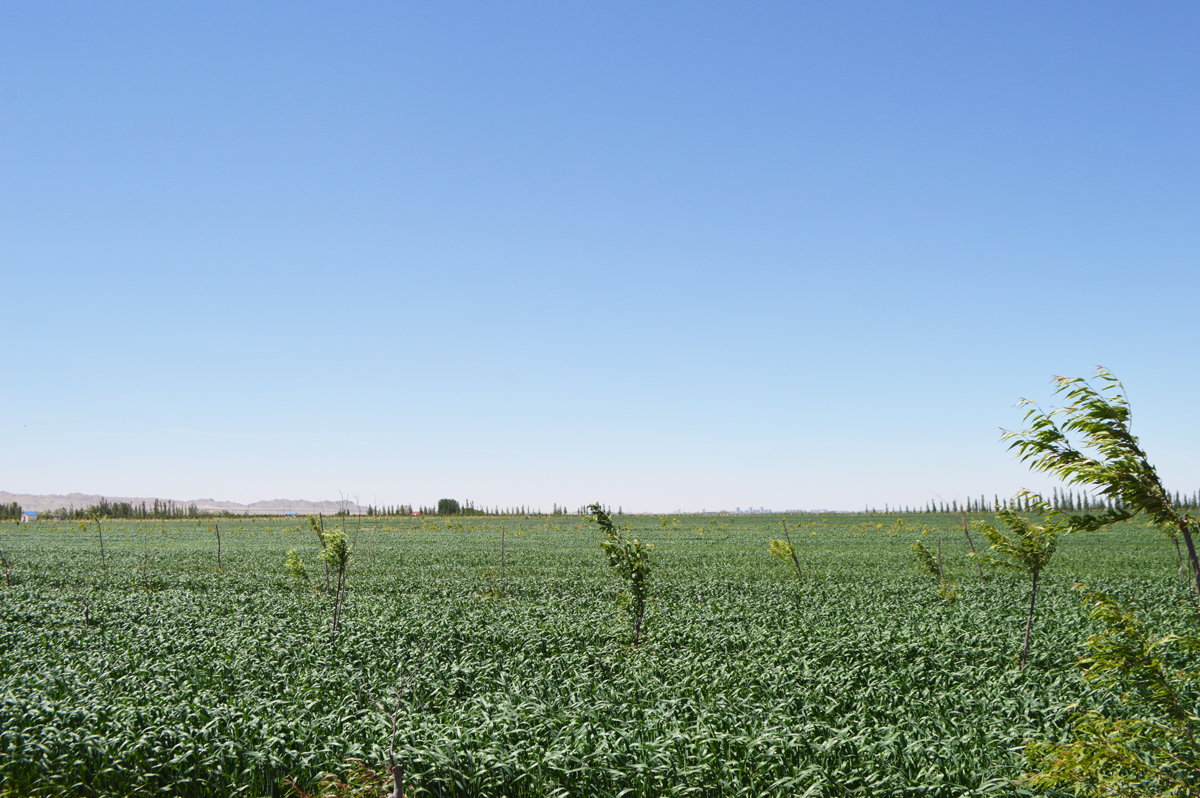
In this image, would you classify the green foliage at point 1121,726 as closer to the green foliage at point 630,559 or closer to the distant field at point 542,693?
the distant field at point 542,693

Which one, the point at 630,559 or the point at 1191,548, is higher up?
the point at 1191,548

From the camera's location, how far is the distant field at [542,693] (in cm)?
705

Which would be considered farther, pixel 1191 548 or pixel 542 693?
pixel 542 693

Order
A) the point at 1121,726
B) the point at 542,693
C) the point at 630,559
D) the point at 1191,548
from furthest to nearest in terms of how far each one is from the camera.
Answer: the point at 630,559
the point at 542,693
the point at 1121,726
the point at 1191,548

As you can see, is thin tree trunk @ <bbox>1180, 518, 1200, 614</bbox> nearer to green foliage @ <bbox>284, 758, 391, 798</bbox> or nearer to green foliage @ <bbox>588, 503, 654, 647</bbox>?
green foliage @ <bbox>284, 758, 391, 798</bbox>

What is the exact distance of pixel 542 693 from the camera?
9633 millimetres

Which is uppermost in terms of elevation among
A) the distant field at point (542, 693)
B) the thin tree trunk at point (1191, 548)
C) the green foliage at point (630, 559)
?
the thin tree trunk at point (1191, 548)

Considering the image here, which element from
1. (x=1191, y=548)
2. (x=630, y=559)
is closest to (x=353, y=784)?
(x=630, y=559)

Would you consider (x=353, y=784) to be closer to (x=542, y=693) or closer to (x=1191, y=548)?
(x=542, y=693)

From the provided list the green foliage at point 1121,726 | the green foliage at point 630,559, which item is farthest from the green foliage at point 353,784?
the green foliage at point 630,559

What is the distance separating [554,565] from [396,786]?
29.5m

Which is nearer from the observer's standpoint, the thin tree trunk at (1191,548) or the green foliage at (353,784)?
the thin tree trunk at (1191,548)

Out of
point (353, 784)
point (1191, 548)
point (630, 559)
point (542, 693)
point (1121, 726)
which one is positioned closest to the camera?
point (1191, 548)

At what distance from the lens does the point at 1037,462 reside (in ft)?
14.5
